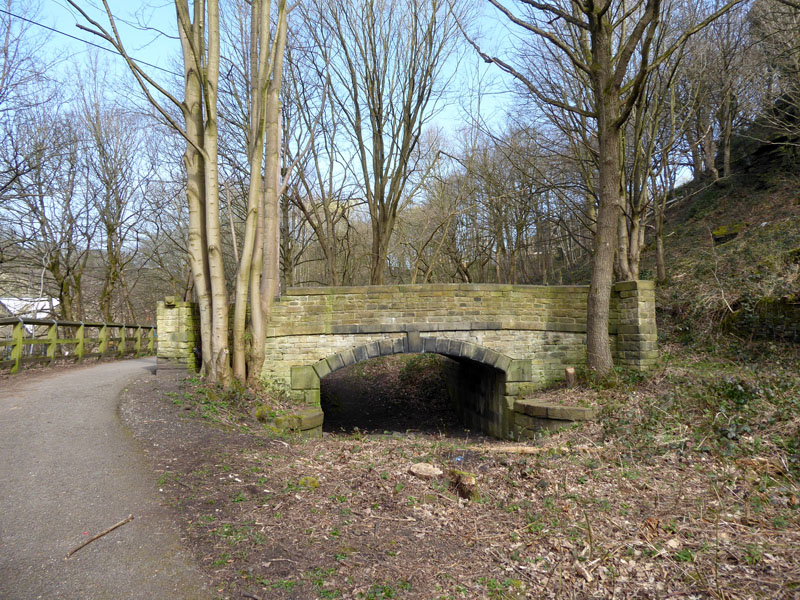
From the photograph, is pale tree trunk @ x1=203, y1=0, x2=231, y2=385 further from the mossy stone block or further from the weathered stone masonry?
the mossy stone block

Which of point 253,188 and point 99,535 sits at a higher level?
point 253,188

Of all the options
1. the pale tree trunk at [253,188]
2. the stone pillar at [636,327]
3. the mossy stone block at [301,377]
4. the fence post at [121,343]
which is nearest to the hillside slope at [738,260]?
the stone pillar at [636,327]

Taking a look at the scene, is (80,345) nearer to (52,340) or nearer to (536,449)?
(52,340)

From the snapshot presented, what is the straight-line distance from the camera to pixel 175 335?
376 inches

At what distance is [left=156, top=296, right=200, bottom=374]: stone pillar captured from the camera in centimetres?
953

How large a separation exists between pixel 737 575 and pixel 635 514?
3.76 ft

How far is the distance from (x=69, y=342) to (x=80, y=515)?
9.93 meters

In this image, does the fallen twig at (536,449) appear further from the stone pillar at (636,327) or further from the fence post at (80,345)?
the fence post at (80,345)

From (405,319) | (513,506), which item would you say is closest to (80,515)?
(513,506)

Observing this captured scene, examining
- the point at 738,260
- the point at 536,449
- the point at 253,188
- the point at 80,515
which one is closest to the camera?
the point at 80,515

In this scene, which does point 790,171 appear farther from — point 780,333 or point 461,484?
point 461,484

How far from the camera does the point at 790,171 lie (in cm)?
1662

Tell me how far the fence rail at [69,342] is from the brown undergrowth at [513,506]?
161 inches

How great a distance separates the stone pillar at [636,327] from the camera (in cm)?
935
